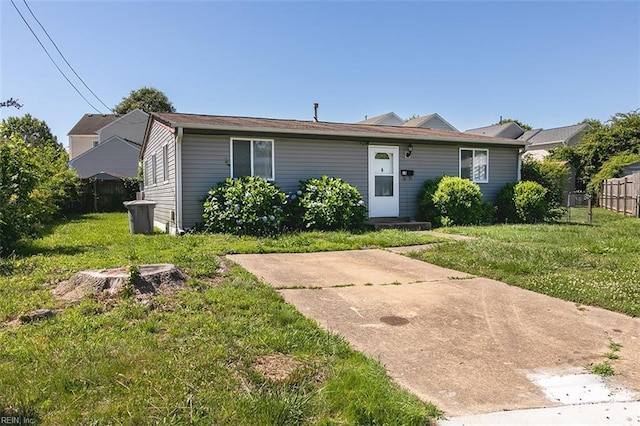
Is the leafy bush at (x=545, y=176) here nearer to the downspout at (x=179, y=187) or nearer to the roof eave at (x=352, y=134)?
the roof eave at (x=352, y=134)

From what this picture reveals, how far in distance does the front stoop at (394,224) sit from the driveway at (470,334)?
5520mm

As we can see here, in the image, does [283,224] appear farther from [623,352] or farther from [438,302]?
[623,352]

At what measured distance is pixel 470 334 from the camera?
3523 millimetres

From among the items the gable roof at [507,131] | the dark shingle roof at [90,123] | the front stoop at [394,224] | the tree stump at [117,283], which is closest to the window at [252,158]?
the front stoop at [394,224]

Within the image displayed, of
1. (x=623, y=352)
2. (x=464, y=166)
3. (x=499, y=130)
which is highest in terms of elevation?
(x=499, y=130)

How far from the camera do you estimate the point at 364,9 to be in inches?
427

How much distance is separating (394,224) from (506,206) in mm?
4524

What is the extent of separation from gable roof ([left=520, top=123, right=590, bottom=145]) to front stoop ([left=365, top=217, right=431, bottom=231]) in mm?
28044

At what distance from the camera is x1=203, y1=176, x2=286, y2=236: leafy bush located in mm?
9477

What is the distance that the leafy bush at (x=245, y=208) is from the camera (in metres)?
9.48

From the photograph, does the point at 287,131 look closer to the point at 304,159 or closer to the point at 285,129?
the point at 285,129

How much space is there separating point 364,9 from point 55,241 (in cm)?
919

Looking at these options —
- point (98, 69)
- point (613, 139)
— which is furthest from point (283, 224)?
point (613, 139)

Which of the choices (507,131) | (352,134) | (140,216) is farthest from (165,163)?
(507,131)
